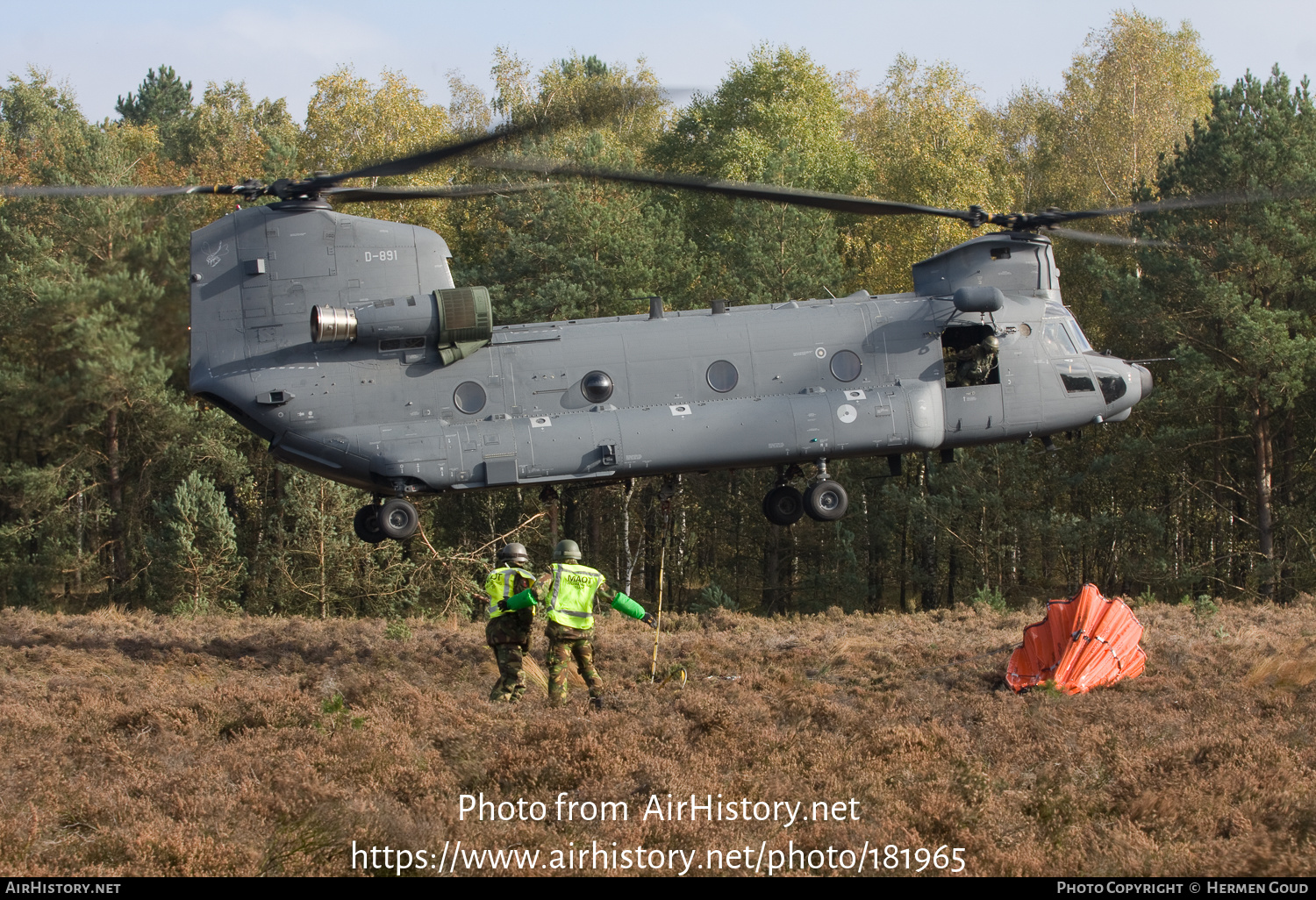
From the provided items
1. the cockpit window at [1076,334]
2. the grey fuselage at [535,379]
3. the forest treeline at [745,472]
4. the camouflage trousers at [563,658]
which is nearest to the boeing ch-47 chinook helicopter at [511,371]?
the grey fuselage at [535,379]

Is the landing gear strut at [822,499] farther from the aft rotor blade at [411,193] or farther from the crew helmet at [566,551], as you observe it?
the aft rotor blade at [411,193]

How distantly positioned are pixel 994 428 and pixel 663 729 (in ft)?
26.3

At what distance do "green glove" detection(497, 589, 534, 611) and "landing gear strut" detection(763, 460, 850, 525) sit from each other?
4960 millimetres

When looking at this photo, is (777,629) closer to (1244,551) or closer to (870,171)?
(1244,551)

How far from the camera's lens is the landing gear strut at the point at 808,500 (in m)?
15.8

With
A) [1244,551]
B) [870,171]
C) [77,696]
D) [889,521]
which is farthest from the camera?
[870,171]

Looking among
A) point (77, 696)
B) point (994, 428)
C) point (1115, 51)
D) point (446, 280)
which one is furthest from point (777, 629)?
point (1115, 51)

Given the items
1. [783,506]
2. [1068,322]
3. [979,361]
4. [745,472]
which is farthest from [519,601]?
[745,472]

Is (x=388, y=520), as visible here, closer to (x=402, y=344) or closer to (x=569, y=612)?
(x=402, y=344)

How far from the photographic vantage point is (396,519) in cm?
1499

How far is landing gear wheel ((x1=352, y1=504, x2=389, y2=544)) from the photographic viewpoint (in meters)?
15.0

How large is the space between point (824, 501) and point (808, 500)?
0.22 m

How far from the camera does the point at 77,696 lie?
42.1 feet

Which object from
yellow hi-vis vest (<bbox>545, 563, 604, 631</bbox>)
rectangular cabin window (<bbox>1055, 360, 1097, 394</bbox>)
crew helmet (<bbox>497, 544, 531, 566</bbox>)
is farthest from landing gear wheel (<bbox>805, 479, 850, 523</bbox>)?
crew helmet (<bbox>497, 544, 531, 566</bbox>)
